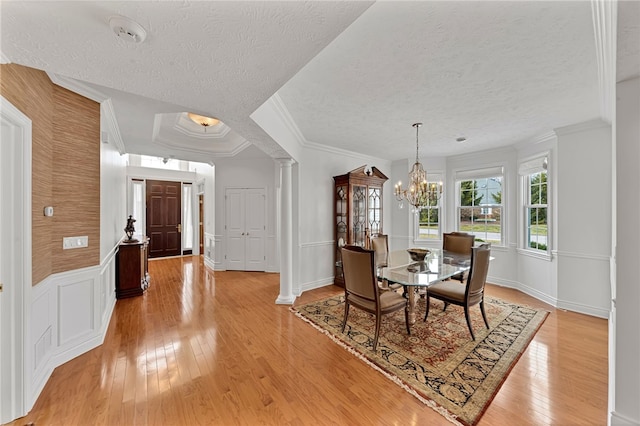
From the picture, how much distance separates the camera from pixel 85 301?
2535mm

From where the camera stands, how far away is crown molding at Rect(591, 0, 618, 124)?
1.27 meters

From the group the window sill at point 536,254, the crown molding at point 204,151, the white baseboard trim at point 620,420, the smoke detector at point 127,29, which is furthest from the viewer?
the crown molding at point 204,151

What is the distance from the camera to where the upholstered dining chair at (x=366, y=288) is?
2547 mm

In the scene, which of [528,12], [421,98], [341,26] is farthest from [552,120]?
[341,26]

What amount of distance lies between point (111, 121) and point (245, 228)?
3396mm

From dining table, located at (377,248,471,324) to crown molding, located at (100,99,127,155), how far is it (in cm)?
357

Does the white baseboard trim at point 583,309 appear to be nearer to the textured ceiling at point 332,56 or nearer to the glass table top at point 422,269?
the glass table top at point 422,269

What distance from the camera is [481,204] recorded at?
507cm

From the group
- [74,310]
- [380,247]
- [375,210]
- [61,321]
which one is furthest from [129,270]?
[375,210]

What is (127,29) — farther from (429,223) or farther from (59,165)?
(429,223)

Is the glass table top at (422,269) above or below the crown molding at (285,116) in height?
below

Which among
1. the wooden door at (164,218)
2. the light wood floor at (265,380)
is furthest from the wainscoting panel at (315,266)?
the wooden door at (164,218)

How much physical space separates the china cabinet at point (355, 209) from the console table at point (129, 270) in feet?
11.0

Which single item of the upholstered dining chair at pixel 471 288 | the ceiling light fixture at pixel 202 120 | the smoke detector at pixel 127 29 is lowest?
the upholstered dining chair at pixel 471 288
